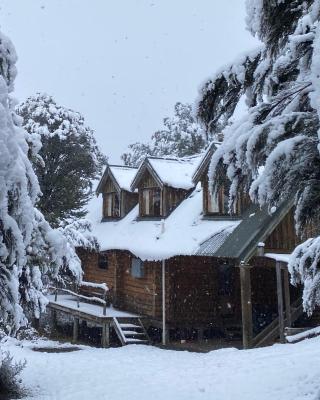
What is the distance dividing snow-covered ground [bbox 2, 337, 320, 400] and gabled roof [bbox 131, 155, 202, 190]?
7.97 metres

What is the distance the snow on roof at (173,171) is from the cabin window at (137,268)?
11.7ft

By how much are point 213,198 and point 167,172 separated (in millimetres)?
3738

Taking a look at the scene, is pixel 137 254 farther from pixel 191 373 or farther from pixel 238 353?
pixel 191 373

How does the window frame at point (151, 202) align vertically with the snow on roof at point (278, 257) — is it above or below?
above

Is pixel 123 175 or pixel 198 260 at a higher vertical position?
pixel 123 175

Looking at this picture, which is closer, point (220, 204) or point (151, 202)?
point (220, 204)

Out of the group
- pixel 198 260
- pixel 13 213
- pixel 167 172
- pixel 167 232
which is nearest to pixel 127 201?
pixel 167 172

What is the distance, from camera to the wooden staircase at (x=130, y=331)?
18156mm

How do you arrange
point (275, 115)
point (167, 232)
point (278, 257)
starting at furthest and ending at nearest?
point (167, 232), point (278, 257), point (275, 115)

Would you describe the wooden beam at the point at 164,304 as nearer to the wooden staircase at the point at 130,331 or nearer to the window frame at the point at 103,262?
the wooden staircase at the point at 130,331

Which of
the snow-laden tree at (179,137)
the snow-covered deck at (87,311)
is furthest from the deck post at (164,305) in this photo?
the snow-laden tree at (179,137)

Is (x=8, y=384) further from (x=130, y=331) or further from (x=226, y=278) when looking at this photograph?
(x=226, y=278)

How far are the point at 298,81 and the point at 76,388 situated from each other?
7.86m

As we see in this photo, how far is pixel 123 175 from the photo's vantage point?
25.6 meters
